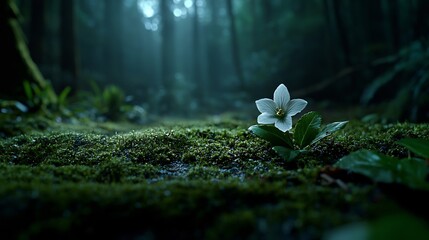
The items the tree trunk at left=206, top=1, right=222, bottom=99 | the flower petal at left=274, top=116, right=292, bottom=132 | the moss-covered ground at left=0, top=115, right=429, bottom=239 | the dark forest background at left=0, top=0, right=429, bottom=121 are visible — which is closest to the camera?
the moss-covered ground at left=0, top=115, right=429, bottom=239

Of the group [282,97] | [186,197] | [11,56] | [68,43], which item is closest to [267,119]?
[282,97]

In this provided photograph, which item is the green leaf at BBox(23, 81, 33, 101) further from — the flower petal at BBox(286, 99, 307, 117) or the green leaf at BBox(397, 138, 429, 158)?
the green leaf at BBox(397, 138, 429, 158)

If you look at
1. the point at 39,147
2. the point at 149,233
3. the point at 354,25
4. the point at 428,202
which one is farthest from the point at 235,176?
the point at 354,25

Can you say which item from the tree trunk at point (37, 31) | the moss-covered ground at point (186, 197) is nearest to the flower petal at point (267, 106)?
the moss-covered ground at point (186, 197)

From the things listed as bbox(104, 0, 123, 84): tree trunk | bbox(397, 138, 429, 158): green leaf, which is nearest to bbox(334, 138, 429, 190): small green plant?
bbox(397, 138, 429, 158): green leaf

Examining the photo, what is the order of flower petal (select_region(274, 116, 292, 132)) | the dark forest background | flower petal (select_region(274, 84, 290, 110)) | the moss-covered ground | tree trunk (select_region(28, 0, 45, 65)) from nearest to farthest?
the moss-covered ground
flower petal (select_region(274, 116, 292, 132))
flower petal (select_region(274, 84, 290, 110))
the dark forest background
tree trunk (select_region(28, 0, 45, 65))

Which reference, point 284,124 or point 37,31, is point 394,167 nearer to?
point 284,124
